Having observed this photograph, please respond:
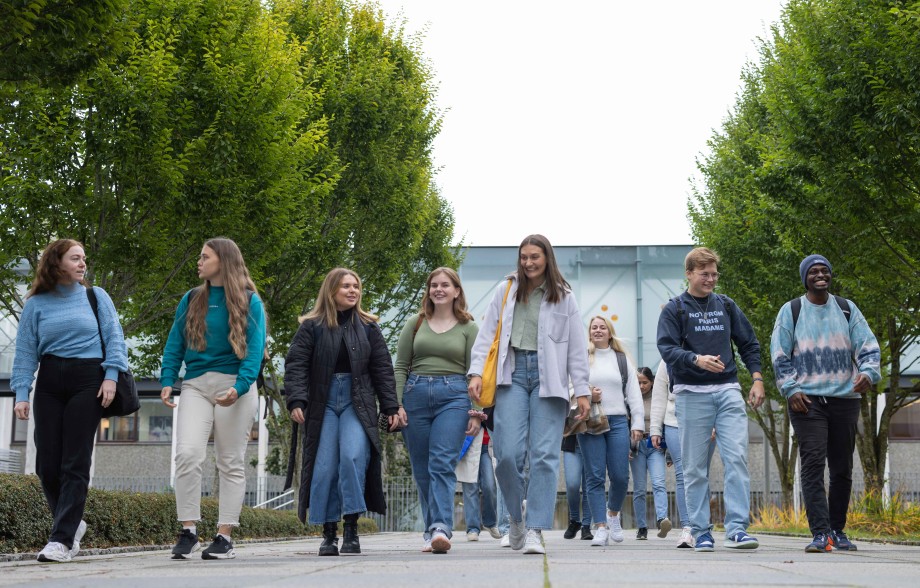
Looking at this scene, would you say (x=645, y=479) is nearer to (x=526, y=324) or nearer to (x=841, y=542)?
(x=841, y=542)

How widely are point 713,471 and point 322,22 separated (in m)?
22.4

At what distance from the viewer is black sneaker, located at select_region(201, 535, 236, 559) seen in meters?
7.35

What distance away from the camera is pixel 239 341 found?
24.7 feet

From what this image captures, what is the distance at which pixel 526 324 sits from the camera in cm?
769

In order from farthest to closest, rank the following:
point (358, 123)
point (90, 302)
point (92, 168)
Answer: point (358, 123) → point (92, 168) → point (90, 302)

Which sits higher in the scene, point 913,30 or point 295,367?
point 913,30

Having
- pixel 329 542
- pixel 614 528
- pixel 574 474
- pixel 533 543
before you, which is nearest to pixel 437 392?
pixel 329 542

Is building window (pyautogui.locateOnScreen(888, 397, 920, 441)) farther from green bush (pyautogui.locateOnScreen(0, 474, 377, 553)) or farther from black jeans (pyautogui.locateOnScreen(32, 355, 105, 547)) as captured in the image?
black jeans (pyautogui.locateOnScreen(32, 355, 105, 547))

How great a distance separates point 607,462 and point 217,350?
4.80 m

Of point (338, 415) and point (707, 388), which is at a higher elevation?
point (707, 388)

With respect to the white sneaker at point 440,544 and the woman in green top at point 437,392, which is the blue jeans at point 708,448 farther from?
the white sneaker at point 440,544

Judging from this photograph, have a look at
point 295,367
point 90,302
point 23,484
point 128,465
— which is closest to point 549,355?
point 295,367

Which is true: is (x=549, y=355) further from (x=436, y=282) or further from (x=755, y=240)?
(x=755, y=240)

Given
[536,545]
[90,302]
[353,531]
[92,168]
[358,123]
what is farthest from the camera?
[358,123]
